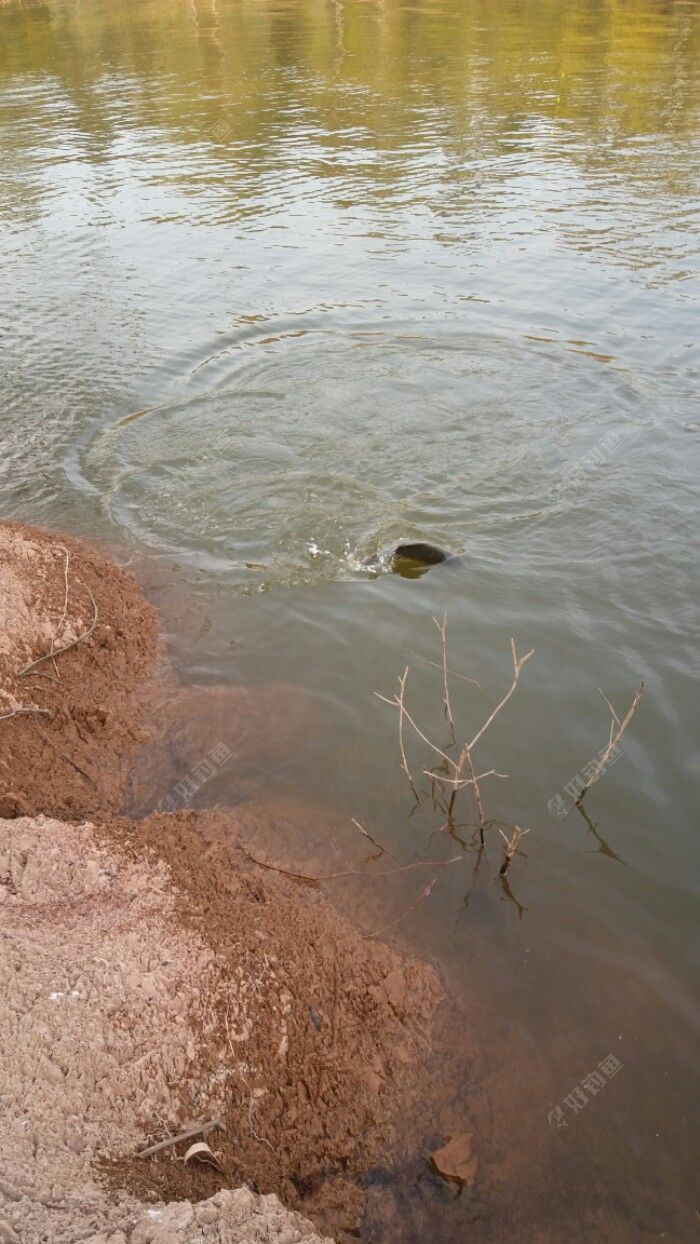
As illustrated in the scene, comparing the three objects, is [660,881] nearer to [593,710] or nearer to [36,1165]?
[593,710]

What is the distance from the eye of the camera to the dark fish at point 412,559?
737cm

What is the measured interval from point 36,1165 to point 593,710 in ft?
13.6

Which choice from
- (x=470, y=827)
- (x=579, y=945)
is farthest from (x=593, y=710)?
(x=579, y=945)

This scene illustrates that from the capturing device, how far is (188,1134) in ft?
11.3

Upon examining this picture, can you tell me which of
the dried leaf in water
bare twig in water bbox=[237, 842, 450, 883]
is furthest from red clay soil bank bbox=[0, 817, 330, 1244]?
bare twig in water bbox=[237, 842, 450, 883]

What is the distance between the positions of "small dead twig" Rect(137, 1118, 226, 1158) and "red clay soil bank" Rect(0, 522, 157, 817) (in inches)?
80.5

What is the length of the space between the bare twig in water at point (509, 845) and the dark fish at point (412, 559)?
275 cm

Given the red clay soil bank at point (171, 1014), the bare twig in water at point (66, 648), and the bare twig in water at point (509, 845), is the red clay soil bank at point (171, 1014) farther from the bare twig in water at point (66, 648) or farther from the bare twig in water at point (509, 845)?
the bare twig in water at point (509, 845)

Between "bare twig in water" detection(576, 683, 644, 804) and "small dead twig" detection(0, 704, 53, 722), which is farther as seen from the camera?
"small dead twig" detection(0, 704, 53, 722)

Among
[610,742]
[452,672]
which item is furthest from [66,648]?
[610,742]

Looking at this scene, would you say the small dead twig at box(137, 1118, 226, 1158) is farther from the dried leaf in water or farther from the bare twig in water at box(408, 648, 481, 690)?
the bare twig in water at box(408, 648, 481, 690)

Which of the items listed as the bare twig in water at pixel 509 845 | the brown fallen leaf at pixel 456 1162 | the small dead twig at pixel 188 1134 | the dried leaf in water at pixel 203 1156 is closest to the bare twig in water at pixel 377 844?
A: the bare twig in water at pixel 509 845

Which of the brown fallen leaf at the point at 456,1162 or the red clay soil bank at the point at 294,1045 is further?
the brown fallen leaf at the point at 456,1162

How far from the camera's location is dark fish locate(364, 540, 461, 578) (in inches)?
290
